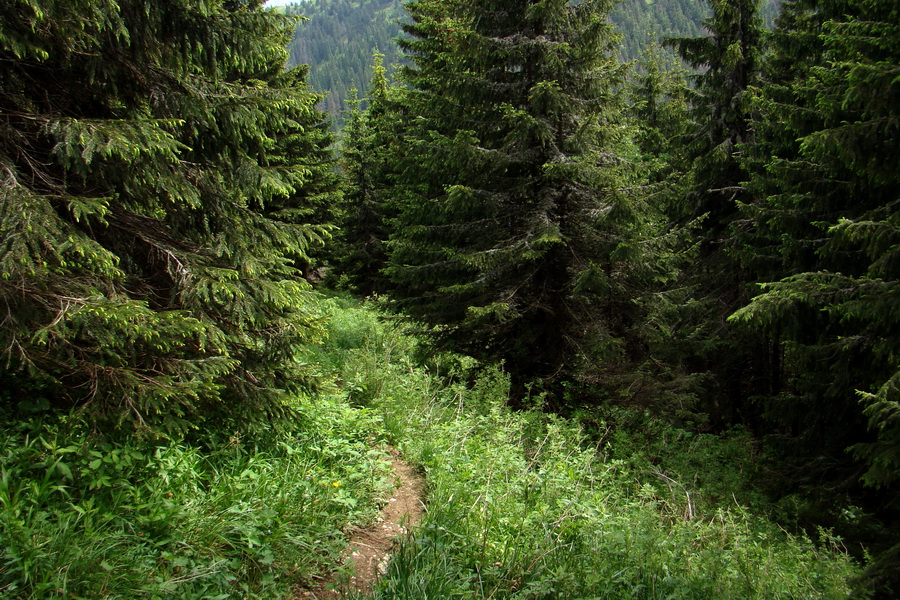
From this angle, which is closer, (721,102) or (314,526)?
(314,526)

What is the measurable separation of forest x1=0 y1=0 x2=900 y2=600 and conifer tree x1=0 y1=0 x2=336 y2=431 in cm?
3

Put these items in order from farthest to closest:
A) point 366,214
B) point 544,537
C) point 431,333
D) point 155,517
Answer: point 366,214 < point 431,333 < point 544,537 < point 155,517

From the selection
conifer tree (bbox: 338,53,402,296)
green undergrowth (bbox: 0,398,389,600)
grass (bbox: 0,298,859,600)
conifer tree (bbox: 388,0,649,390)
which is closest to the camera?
green undergrowth (bbox: 0,398,389,600)

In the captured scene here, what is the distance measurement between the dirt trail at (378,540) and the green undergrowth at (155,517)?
0.14 metres

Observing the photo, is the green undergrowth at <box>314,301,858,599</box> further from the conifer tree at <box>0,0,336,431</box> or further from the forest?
the conifer tree at <box>0,0,336,431</box>

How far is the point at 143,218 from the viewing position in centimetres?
382

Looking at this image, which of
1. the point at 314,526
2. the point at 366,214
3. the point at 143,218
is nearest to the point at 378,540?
the point at 314,526

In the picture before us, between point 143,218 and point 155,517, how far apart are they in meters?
2.22

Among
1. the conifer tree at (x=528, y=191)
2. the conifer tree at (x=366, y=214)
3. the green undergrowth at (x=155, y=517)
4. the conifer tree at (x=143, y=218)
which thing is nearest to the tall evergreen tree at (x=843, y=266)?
the conifer tree at (x=528, y=191)

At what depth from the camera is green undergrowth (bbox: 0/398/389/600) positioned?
8.38ft

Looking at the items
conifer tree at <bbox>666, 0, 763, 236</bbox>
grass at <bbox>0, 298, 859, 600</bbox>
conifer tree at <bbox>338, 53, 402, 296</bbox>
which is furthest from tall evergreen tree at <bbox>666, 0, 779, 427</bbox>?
conifer tree at <bbox>338, 53, 402, 296</bbox>

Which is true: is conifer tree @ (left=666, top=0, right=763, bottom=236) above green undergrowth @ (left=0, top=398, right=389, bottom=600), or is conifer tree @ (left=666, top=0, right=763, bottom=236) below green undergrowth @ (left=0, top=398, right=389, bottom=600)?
above

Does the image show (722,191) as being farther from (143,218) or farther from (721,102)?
(143,218)

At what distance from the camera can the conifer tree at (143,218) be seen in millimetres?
2904
